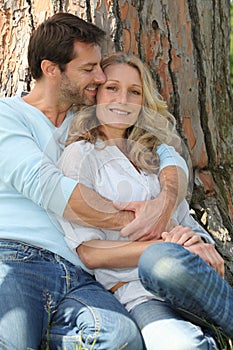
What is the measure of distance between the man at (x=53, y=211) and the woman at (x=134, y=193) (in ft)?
0.21

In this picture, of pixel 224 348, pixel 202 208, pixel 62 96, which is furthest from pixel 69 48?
pixel 224 348

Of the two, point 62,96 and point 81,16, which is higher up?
point 81,16

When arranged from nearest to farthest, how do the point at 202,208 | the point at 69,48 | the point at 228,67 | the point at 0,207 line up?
the point at 0,207 → the point at 69,48 → the point at 202,208 → the point at 228,67

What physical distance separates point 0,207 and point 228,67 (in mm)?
1647

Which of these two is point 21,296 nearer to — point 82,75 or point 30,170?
point 30,170

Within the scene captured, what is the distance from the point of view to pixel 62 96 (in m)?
3.38

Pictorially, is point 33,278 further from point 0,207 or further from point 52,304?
point 0,207

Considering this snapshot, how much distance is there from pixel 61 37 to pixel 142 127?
0.57 m

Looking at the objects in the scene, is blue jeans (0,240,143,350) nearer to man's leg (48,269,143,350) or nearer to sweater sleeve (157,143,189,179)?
man's leg (48,269,143,350)

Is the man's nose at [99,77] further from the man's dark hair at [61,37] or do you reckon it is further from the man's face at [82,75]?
the man's dark hair at [61,37]

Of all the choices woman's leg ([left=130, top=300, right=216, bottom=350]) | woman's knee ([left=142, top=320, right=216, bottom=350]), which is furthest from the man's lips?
woman's knee ([left=142, top=320, right=216, bottom=350])

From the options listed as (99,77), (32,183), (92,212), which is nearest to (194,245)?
(92,212)

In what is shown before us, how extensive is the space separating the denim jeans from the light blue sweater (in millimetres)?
490

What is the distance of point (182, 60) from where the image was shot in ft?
12.2
